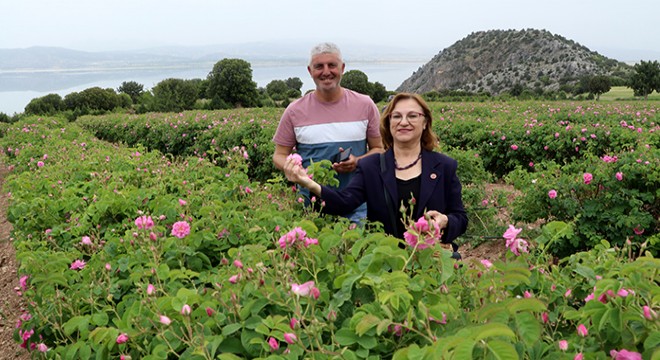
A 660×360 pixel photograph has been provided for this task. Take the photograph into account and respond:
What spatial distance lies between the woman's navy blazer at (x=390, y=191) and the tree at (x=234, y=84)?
5173 cm

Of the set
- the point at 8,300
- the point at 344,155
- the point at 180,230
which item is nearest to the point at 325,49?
the point at 344,155

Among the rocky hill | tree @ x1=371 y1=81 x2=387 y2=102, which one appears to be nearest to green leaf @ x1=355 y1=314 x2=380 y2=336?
tree @ x1=371 y1=81 x2=387 y2=102

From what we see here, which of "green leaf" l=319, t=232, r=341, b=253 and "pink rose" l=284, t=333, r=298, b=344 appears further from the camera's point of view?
"green leaf" l=319, t=232, r=341, b=253

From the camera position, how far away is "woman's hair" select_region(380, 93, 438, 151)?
2889mm

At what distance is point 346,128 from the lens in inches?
136

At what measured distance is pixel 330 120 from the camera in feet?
11.4

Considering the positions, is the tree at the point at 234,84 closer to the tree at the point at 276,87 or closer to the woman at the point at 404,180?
the tree at the point at 276,87

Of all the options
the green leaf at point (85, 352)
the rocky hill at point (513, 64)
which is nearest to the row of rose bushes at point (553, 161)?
the green leaf at point (85, 352)

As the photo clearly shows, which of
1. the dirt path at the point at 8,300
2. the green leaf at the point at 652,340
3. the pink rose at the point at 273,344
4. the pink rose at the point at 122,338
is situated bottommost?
the dirt path at the point at 8,300

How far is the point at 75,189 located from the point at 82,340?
7.82 ft

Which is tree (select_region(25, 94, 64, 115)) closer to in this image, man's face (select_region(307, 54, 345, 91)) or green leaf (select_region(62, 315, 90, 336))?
man's face (select_region(307, 54, 345, 91))

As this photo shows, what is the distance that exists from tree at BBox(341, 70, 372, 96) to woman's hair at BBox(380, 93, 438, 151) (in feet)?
167

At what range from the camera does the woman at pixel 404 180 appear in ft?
9.25

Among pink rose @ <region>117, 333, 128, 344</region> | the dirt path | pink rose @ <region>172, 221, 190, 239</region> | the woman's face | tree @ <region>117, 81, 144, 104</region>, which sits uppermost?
the woman's face
